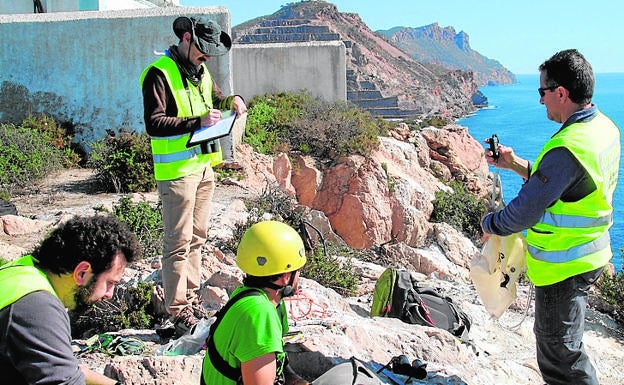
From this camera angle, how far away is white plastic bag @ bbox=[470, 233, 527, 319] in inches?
164

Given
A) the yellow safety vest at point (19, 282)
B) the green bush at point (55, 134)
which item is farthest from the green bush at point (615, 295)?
the green bush at point (55, 134)

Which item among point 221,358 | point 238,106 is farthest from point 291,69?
point 221,358

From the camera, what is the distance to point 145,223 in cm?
706

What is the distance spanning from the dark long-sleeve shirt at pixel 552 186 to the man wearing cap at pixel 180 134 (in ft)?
7.25

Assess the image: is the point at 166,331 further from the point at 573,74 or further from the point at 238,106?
the point at 573,74

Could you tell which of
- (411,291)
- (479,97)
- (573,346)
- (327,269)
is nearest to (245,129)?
(327,269)

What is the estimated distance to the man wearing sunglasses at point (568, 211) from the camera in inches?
136

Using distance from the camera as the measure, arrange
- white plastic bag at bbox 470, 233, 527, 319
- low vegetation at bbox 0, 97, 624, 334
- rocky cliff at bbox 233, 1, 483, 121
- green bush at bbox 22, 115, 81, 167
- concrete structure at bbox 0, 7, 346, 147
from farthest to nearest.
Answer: rocky cliff at bbox 233, 1, 483, 121, concrete structure at bbox 0, 7, 346, 147, green bush at bbox 22, 115, 81, 167, low vegetation at bbox 0, 97, 624, 334, white plastic bag at bbox 470, 233, 527, 319

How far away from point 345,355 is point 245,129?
8261 millimetres

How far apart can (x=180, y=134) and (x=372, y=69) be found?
271 ft

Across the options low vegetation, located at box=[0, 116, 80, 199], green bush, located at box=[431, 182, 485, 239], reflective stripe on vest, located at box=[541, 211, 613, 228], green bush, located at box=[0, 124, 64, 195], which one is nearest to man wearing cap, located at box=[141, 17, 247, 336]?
reflective stripe on vest, located at box=[541, 211, 613, 228]

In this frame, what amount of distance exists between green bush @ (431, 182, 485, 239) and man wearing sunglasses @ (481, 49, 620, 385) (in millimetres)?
8783

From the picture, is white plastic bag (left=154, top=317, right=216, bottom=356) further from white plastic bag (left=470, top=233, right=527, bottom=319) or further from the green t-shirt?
white plastic bag (left=470, top=233, right=527, bottom=319)

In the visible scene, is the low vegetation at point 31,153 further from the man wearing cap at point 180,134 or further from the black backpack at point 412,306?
the black backpack at point 412,306
